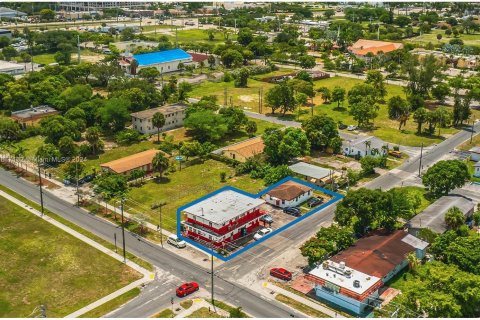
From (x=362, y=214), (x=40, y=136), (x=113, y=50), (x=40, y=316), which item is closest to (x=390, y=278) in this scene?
(x=362, y=214)

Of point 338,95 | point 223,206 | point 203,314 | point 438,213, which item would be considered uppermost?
point 338,95

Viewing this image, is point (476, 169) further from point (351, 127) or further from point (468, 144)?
point (351, 127)

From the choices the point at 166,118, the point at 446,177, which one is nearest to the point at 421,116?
the point at 446,177

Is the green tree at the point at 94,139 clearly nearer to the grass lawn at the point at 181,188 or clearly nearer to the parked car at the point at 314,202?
the grass lawn at the point at 181,188

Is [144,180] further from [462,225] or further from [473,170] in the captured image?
[473,170]

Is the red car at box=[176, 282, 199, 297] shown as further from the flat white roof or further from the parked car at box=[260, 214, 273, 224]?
the parked car at box=[260, 214, 273, 224]

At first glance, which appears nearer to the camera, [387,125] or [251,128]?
[251,128]
